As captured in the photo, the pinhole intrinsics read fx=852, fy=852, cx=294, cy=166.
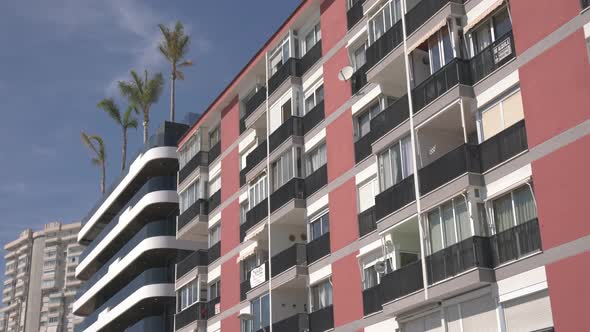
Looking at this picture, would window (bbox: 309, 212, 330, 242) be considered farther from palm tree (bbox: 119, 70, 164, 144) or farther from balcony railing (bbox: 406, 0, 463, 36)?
palm tree (bbox: 119, 70, 164, 144)

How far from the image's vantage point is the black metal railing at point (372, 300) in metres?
33.9

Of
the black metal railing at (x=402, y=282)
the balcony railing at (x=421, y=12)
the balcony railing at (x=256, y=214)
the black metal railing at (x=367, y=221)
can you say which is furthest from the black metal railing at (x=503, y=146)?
the balcony railing at (x=256, y=214)

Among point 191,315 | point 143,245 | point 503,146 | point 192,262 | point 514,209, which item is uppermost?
point 143,245

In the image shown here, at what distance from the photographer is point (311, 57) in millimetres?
43719

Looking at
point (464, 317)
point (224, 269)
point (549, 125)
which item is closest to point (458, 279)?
point (464, 317)

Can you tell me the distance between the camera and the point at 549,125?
86.7ft

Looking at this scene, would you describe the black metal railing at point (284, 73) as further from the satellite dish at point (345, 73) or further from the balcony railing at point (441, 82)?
the balcony railing at point (441, 82)

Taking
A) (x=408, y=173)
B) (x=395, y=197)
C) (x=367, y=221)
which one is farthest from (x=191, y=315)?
(x=408, y=173)

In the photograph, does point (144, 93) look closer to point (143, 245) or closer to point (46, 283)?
point (143, 245)

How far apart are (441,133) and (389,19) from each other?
617 cm

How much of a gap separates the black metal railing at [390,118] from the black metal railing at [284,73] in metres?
10.1

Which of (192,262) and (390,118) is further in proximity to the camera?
(192,262)

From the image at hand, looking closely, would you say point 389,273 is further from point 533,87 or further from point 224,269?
point 224,269

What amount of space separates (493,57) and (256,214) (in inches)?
758
